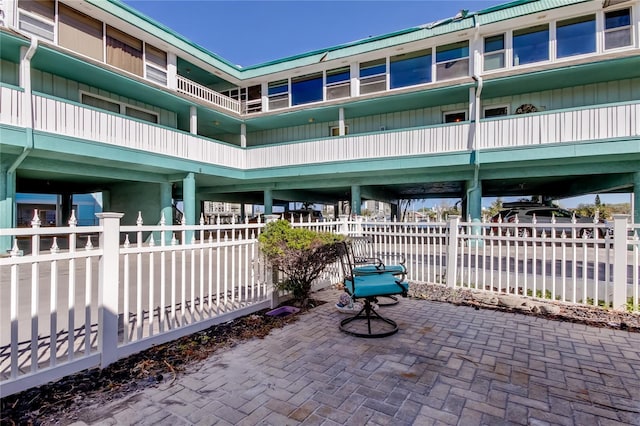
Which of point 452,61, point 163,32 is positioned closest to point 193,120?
point 163,32

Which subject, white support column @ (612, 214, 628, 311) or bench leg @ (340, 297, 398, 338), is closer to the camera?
bench leg @ (340, 297, 398, 338)

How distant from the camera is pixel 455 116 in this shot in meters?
13.1

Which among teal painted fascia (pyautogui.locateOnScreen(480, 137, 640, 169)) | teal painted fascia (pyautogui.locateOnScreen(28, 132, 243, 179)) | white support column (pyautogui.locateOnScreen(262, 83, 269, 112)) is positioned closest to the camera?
teal painted fascia (pyautogui.locateOnScreen(28, 132, 243, 179))

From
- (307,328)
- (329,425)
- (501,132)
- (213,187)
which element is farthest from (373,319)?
(213,187)

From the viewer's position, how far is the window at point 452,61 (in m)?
11.8

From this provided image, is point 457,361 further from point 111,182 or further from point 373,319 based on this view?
point 111,182

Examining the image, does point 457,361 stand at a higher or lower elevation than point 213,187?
lower

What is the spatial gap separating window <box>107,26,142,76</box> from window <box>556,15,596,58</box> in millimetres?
15287

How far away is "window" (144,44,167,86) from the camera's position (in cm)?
1216

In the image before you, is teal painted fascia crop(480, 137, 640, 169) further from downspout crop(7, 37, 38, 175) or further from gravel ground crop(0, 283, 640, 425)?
downspout crop(7, 37, 38, 175)

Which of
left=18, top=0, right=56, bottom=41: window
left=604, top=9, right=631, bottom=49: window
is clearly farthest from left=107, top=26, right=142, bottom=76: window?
left=604, top=9, right=631, bottom=49: window

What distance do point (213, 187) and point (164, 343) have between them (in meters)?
14.4

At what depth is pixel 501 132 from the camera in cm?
1034

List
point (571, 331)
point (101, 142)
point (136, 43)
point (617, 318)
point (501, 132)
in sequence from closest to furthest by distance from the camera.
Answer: point (571, 331) → point (617, 318) → point (101, 142) → point (501, 132) → point (136, 43)
